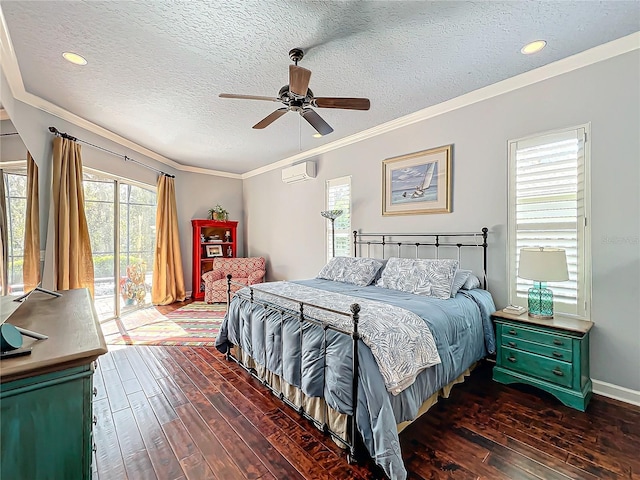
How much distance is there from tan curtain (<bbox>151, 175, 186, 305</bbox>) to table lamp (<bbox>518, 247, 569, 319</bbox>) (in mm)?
5610

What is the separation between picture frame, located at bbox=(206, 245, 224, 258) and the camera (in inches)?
257

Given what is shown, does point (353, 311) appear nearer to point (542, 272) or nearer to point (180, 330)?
point (542, 272)

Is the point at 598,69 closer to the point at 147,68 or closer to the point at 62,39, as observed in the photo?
the point at 147,68

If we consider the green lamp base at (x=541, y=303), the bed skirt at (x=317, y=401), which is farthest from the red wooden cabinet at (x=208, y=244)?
the green lamp base at (x=541, y=303)

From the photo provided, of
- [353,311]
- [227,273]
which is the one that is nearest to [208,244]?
[227,273]

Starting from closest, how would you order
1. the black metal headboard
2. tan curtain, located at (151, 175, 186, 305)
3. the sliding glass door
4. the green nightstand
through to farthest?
the green nightstand, the black metal headboard, the sliding glass door, tan curtain, located at (151, 175, 186, 305)

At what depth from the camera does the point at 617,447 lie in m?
1.89

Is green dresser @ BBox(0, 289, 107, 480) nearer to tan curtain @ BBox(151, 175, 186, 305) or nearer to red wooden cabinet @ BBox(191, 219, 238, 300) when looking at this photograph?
tan curtain @ BBox(151, 175, 186, 305)

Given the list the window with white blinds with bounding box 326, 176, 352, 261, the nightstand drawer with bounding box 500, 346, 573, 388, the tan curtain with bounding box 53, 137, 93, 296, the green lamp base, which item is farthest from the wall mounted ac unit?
the nightstand drawer with bounding box 500, 346, 573, 388

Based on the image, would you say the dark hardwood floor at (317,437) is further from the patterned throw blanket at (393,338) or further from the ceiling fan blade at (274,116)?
the ceiling fan blade at (274,116)

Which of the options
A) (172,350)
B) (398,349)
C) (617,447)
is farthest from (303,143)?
(617,447)

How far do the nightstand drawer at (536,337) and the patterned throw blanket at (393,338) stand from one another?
3.30 ft

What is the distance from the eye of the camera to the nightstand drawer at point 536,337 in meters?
2.34

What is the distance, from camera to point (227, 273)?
6.14 metres
